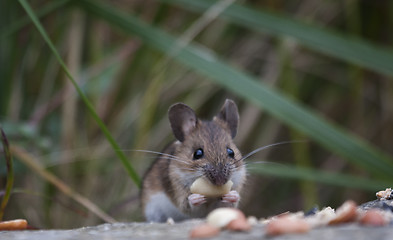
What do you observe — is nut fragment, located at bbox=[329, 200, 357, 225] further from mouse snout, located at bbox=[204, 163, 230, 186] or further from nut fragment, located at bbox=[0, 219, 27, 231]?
nut fragment, located at bbox=[0, 219, 27, 231]

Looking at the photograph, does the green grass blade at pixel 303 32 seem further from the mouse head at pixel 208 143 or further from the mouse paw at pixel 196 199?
the mouse paw at pixel 196 199

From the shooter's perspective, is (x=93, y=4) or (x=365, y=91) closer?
(x=93, y=4)

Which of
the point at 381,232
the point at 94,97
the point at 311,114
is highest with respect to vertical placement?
the point at 94,97

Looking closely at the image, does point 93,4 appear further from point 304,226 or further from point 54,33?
point 304,226

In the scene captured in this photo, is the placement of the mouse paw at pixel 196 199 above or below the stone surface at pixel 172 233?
above

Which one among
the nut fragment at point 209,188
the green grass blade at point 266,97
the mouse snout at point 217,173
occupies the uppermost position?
the green grass blade at point 266,97

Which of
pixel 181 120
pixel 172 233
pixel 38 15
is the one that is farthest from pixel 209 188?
pixel 38 15

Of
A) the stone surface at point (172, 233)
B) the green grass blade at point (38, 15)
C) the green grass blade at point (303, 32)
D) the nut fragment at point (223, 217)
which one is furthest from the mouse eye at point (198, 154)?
the green grass blade at point (303, 32)

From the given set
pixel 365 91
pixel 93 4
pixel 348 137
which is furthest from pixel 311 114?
pixel 365 91
